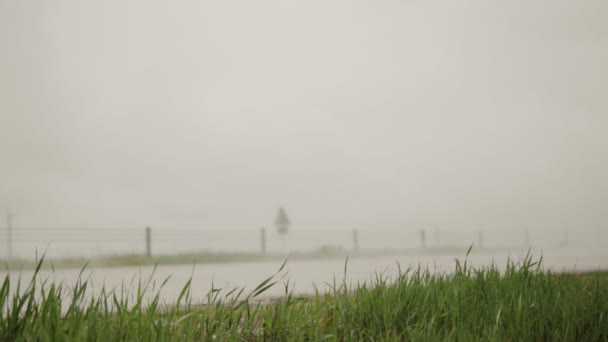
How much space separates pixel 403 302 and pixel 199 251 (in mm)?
19269

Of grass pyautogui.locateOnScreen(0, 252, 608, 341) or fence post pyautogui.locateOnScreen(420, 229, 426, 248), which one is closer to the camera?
grass pyautogui.locateOnScreen(0, 252, 608, 341)

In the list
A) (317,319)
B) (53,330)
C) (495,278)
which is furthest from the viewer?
(495,278)

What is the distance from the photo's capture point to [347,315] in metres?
4.12

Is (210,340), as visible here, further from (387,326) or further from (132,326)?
(387,326)

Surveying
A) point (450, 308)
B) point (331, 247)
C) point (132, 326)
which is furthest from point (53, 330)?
point (331, 247)

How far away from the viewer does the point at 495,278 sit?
5141 mm

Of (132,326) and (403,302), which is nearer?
(132,326)

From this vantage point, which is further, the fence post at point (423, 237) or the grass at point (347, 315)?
the fence post at point (423, 237)

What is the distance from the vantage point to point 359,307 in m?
4.22

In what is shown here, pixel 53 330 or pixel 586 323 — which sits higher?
pixel 53 330

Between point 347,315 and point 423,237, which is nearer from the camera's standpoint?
point 347,315

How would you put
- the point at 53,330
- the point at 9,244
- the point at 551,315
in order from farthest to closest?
the point at 9,244, the point at 551,315, the point at 53,330

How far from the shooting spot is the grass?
9.54ft

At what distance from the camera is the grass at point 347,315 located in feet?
9.54
